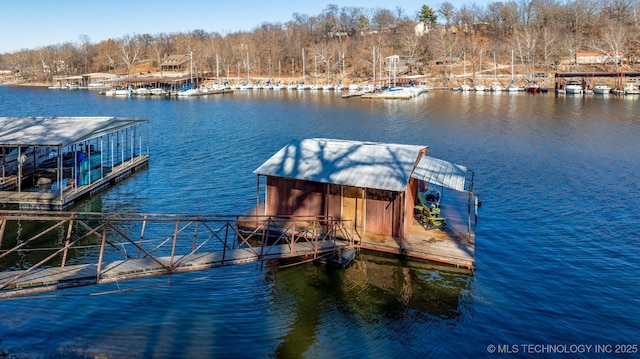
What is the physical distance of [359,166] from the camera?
20469 mm

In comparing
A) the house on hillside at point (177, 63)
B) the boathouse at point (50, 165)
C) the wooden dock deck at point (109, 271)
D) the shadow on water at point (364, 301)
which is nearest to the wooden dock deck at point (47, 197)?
the boathouse at point (50, 165)

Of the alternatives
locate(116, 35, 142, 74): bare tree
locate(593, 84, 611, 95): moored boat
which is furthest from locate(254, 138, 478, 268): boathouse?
locate(116, 35, 142, 74): bare tree

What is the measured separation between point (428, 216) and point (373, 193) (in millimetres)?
2908

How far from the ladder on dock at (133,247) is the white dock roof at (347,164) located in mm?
1883

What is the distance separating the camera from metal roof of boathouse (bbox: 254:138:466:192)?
A: 19.4 meters

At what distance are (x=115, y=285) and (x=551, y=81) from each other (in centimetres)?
10447

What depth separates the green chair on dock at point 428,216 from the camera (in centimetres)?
2073

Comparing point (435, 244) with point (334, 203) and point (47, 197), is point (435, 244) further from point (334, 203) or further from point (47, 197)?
point (47, 197)

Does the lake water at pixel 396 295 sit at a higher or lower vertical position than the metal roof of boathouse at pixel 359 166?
lower

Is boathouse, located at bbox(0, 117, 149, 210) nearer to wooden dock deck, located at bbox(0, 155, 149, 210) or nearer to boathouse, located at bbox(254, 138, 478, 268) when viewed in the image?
wooden dock deck, located at bbox(0, 155, 149, 210)

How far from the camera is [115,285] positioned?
17.8 meters

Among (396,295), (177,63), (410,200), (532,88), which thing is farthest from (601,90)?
(177,63)

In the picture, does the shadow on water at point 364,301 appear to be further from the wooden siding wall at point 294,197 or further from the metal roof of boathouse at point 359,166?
the metal roof of boathouse at point 359,166

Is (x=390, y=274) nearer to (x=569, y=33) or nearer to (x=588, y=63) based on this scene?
(x=588, y=63)
